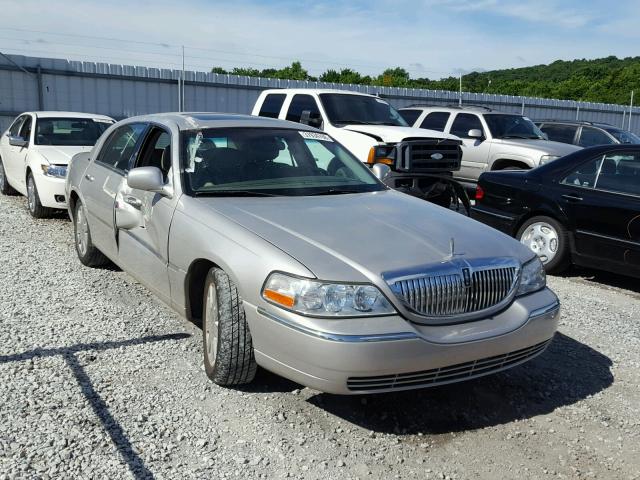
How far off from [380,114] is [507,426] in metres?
7.87

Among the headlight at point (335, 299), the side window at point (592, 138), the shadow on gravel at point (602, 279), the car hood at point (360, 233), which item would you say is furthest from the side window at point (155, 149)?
the side window at point (592, 138)

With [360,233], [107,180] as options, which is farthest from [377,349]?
[107,180]

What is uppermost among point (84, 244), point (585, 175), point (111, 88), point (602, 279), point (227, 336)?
point (111, 88)

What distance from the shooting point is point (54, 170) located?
8.41 m

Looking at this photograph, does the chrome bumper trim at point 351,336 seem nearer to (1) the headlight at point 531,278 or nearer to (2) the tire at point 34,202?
(1) the headlight at point 531,278

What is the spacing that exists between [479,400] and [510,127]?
31.2 feet

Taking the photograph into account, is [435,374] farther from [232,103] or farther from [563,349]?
[232,103]

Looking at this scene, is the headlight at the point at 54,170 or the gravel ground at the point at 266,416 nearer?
the gravel ground at the point at 266,416

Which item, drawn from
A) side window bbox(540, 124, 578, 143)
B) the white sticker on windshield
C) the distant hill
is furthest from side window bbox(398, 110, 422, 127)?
the distant hill

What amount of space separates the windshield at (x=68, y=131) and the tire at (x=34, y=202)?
63 cm

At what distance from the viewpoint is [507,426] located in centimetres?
362

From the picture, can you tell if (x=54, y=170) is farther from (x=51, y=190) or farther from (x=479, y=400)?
(x=479, y=400)

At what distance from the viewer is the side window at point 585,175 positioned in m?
6.74

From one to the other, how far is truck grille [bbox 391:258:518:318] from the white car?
6.37 metres
